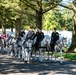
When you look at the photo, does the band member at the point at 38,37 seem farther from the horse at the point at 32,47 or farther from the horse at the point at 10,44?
the horse at the point at 10,44

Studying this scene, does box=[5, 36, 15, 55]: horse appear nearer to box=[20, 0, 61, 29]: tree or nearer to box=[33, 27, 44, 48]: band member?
box=[33, 27, 44, 48]: band member

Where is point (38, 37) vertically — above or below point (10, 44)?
above

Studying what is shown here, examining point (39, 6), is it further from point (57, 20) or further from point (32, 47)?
point (57, 20)

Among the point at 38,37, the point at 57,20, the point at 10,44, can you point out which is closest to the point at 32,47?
the point at 38,37

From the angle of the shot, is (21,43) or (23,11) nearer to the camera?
(21,43)

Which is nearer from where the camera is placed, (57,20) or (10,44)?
(10,44)

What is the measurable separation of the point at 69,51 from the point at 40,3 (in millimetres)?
7268

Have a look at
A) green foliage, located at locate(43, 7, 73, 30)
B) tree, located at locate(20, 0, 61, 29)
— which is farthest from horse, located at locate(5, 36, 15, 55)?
green foliage, located at locate(43, 7, 73, 30)

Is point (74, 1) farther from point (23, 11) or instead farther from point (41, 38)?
point (41, 38)

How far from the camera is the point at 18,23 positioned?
49844 mm

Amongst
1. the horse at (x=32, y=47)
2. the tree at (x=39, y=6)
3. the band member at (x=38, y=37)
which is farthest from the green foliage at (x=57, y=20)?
the band member at (x=38, y=37)

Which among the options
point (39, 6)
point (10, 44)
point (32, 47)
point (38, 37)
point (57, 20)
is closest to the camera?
point (38, 37)

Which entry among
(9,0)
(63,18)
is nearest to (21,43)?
(9,0)

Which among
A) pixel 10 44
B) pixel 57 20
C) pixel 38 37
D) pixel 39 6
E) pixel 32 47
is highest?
pixel 57 20
